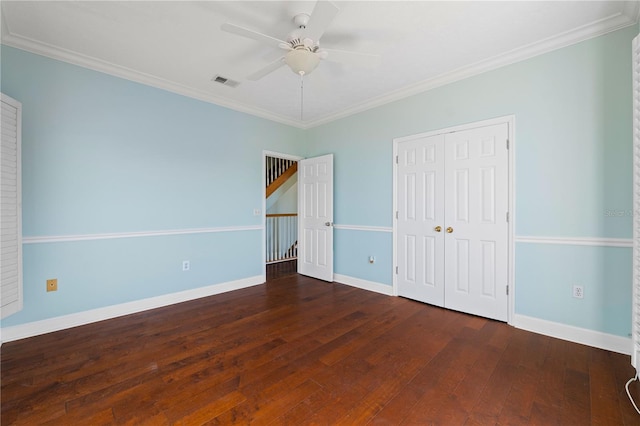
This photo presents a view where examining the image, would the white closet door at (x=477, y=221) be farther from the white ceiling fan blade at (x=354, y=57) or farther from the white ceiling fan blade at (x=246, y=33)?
the white ceiling fan blade at (x=246, y=33)

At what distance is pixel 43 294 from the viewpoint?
2.47m

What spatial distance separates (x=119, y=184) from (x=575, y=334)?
183 inches

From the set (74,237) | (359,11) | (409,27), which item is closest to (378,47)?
(409,27)

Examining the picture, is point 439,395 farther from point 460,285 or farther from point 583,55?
point 583,55

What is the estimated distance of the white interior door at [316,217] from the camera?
13.9ft

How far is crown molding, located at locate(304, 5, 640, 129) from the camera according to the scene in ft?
6.71

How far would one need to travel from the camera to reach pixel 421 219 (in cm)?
326

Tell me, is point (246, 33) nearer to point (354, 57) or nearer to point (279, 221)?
point (354, 57)

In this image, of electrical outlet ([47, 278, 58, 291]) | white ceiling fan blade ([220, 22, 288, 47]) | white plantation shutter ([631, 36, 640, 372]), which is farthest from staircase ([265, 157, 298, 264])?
white plantation shutter ([631, 36, 640, 372])

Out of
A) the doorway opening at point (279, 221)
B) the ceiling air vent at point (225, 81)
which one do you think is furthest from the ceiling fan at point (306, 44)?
the doorway opening at point (279, 221)

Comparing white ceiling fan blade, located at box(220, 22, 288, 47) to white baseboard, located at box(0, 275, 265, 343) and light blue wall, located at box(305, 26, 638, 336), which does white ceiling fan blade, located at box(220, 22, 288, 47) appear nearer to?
light blue wall, located at box(305, 26, 638, 336)

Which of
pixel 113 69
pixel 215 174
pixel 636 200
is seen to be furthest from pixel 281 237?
pixel 636 200

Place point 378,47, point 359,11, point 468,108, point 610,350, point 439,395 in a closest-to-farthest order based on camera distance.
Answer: point 439,395 → point 359,11 → point 610,350 → point 378,47 → point 468,108

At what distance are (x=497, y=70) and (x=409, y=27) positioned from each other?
1.19 metres
